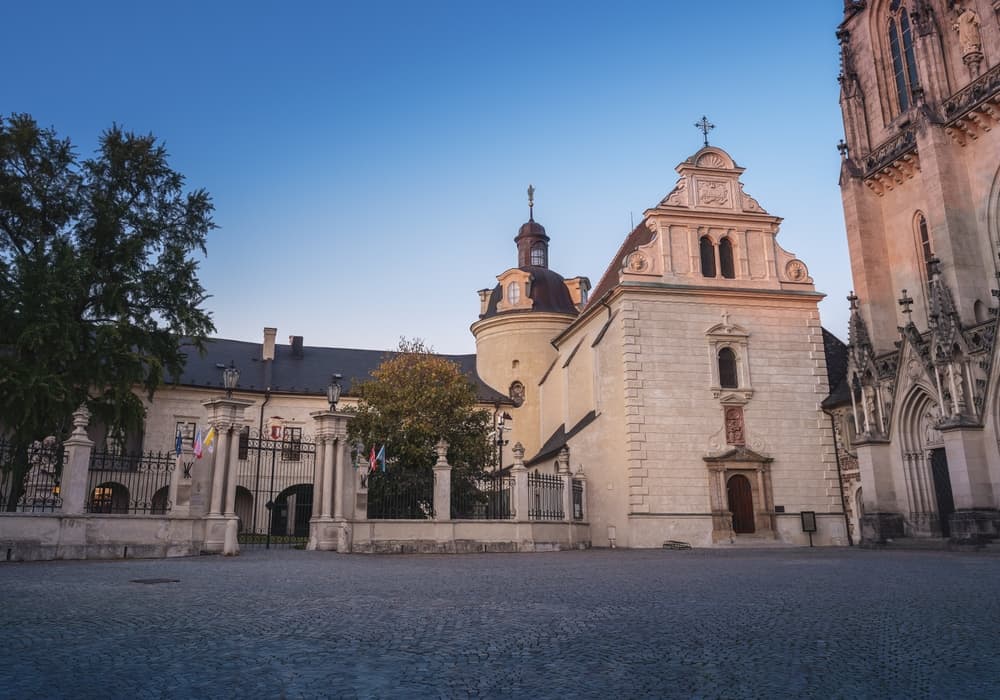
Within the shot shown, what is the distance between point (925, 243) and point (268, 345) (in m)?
37.3

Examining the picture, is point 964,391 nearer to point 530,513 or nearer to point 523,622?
point 530,513

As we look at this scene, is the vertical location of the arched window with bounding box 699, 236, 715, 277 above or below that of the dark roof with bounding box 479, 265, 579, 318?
below

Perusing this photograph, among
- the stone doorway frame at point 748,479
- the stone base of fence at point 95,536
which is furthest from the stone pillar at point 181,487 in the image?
the stone doorway frame at point 748,479

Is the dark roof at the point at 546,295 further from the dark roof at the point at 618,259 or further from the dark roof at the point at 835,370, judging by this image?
the dark roof at the point at 835,370

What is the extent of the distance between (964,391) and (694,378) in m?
10.4

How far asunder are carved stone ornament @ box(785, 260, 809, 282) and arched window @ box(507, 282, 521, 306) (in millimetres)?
19009

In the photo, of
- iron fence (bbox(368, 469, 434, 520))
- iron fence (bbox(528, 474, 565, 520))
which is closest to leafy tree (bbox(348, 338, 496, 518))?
iron fence (bbox(368, 469, 434, 520))

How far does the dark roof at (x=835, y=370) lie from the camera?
3112 cm

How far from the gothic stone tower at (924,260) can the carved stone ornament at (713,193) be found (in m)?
4.97

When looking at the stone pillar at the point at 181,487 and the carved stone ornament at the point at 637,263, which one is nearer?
the stone pillar at the point at 181,487

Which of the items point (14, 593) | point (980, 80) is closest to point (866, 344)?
point (980, 80)

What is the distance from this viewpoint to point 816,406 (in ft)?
104

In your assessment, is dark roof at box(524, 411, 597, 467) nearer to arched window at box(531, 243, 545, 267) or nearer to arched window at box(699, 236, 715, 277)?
arched window at box(699, 236, 715, 277)

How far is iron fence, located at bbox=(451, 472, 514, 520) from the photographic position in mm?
26281
